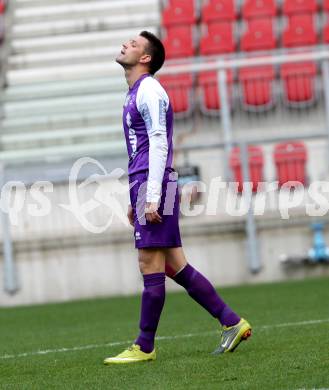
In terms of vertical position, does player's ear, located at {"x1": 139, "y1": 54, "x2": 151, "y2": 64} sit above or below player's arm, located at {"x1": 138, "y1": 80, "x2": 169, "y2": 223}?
above

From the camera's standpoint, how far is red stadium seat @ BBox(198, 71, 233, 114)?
14.5 m

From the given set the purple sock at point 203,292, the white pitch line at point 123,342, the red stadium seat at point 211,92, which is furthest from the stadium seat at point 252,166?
the purple sock at point 203,292

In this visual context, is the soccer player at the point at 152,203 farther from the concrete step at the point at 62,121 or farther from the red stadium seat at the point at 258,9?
the red stadium seat at the point at 258,9

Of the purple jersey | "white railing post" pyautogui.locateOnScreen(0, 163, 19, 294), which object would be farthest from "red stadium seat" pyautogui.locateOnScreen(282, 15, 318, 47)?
the purple jersey

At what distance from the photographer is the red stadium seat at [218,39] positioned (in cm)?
1611

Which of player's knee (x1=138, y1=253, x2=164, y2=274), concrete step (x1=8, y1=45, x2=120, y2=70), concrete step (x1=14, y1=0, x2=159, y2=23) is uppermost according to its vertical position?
concrete step (x1=14, y1=0, x2=159, y2=23)

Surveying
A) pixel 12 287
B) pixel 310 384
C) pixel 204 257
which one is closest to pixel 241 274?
pixel 204 257

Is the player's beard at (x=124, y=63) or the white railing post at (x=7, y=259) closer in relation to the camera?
the player's beard at (x=124, y=63)

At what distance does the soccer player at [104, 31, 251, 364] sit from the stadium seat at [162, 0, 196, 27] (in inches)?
422

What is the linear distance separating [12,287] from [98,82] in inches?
173

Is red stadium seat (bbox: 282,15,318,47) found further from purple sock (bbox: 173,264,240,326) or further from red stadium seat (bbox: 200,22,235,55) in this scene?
purple sock (bbox: 173,264,240,326)

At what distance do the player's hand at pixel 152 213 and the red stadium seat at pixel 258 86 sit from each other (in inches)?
343

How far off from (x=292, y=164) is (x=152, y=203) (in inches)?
267

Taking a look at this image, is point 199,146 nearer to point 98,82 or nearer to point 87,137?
point 87,137
